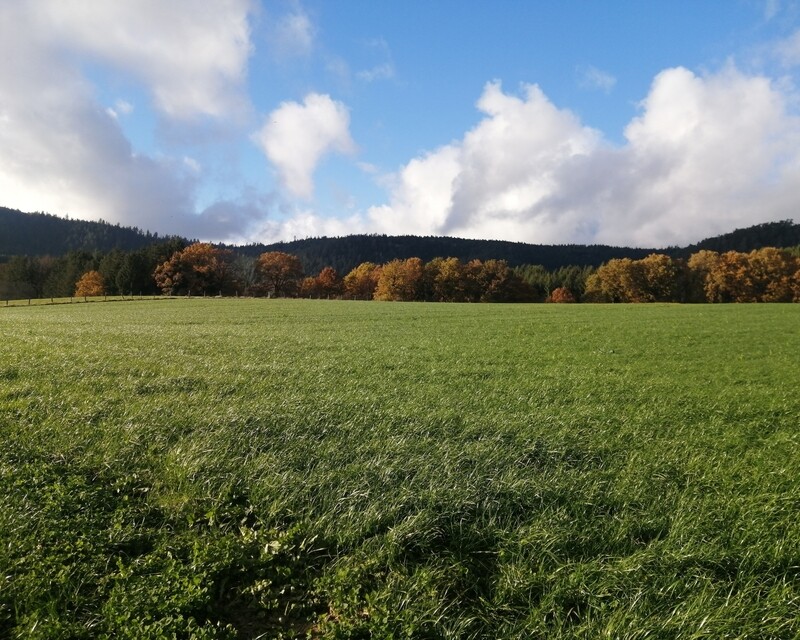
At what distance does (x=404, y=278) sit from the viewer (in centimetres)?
12381

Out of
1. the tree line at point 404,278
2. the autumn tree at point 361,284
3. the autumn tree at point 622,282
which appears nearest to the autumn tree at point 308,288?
the tree line at point 404,278

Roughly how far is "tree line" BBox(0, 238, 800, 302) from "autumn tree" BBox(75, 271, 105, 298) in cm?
23

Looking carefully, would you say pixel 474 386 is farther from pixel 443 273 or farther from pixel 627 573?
pixel 443 273

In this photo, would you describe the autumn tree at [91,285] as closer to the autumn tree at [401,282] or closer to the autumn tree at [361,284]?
the autumn tree at [361,284]

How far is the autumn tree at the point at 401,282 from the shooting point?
123 meters

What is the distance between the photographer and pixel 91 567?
171 inches

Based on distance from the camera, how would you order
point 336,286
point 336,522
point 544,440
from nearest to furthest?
point 336,522 → point 544,440 → point 336,286

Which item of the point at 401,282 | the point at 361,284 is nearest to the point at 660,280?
the point at 401,282

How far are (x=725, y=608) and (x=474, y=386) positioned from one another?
28.3 feet

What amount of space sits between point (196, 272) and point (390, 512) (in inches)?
4459

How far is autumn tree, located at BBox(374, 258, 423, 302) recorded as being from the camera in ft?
405

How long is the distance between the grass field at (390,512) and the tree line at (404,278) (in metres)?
106

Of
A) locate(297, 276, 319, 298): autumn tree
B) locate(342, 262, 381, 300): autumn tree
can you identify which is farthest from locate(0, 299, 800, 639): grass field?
locate(342, 262, 381, 300): autumn tree

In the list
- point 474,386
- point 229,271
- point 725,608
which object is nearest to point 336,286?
point 229,271
